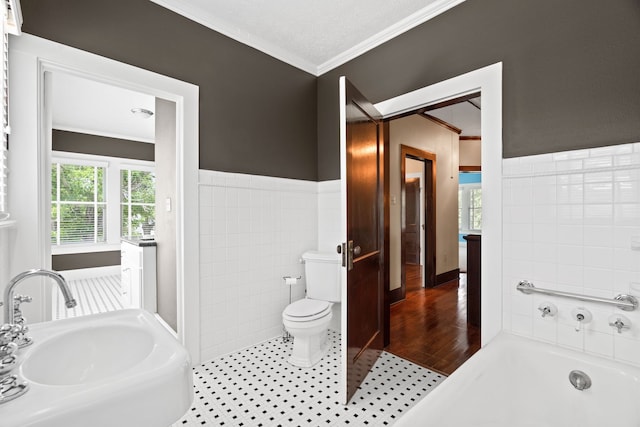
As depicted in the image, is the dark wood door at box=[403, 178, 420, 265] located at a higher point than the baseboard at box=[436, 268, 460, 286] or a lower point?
higher

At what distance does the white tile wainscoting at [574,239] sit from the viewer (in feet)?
4.74

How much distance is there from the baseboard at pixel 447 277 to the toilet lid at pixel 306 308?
9.34 ft

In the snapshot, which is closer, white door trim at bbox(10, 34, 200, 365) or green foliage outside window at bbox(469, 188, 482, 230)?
white door trim at bbox(10, 34, 200, 365)

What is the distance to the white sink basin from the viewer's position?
64 cm

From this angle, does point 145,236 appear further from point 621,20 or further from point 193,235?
point 621,20

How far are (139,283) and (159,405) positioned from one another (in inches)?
106

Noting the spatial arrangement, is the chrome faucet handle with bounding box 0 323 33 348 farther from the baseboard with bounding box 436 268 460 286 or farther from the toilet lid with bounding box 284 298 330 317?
the baseboard with bounding box 436 268 460 286

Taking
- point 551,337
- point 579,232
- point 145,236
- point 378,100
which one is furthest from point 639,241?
point 145,236

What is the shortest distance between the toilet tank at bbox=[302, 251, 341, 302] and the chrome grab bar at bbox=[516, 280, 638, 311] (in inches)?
53.3

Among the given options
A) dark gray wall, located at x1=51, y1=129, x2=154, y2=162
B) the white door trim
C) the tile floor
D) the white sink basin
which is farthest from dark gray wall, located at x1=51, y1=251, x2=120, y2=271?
A: the white sink basin

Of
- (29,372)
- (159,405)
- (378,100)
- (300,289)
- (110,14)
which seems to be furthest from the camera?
(300,289)

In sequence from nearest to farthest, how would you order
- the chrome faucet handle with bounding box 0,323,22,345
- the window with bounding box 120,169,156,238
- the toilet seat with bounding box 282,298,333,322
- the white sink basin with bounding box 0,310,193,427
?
the white sink basin with bounding box 0,310,193,427 < the chrome faucet handle with bounding box 0,323,22,345 < the toilet seat with bounding box 282,298,333,322 < the window with bounding box 120,169,156,238

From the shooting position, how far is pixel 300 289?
2.96 metres

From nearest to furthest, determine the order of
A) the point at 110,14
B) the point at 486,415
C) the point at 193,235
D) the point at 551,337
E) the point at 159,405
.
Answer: the point at 159,405
the point at 486,415
the point at 551,337
the point at 110,14
the point at 193,235
